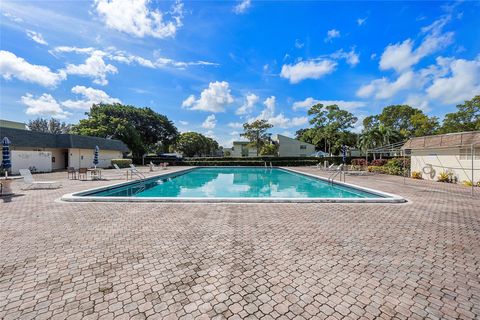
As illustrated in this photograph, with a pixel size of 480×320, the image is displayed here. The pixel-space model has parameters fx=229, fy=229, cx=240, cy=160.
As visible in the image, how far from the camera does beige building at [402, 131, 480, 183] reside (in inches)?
507

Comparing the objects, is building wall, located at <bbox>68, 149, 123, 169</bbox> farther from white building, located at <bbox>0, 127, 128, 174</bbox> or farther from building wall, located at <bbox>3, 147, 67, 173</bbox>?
building wall, located at <bbox>3, 147, 67, 173</bbox>

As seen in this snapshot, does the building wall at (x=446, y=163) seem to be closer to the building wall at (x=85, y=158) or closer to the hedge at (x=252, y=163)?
the hedge at (x=252, y=163)

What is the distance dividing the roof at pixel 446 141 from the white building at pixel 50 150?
31574 millimetres

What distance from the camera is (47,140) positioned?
77.0ft

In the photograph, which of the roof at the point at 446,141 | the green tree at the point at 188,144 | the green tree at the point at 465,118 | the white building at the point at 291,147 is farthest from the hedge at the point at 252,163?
the green tree at the point at 188,144

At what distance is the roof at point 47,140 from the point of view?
20.5 m

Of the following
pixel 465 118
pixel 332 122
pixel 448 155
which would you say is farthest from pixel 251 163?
pixel 465 118

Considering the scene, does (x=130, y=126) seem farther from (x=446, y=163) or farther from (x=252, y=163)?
(x=446, y=163)

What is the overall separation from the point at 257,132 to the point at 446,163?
103 feet

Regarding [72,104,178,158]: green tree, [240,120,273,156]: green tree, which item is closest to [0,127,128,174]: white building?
[72,104,178,158]: green tree

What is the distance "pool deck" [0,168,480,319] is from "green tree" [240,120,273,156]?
3798cm

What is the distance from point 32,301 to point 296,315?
9.50 feet

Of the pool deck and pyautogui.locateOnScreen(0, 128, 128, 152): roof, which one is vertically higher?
pyautogui.locateOnScreen(0, 128, 128, 152): roof

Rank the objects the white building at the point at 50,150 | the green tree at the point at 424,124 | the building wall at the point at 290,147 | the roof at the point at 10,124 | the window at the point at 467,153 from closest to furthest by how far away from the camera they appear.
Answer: the window at the point at 467,153
the white building at the point at 50,150
the roof at the point at 10,124
the green tree at the point at 424,124
the building wall at the point at 290,147
